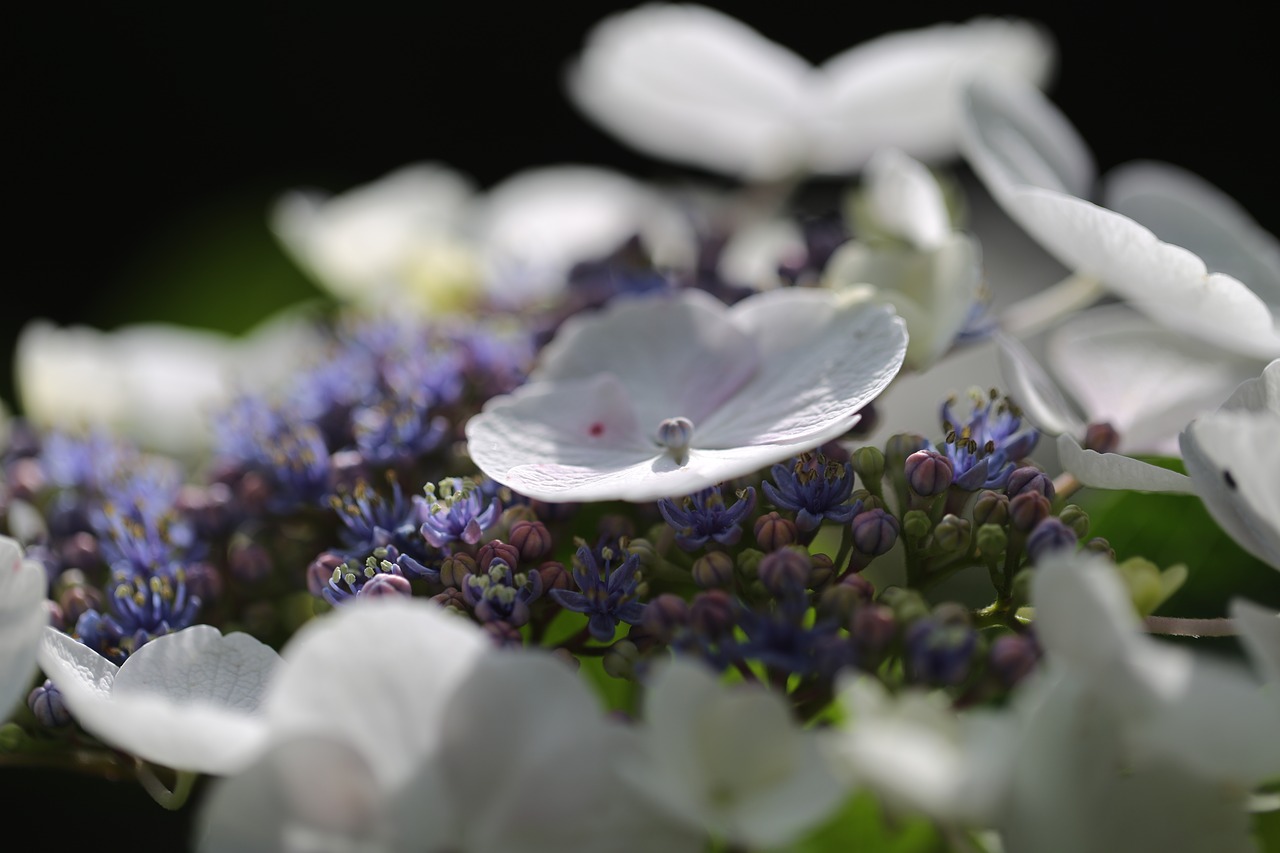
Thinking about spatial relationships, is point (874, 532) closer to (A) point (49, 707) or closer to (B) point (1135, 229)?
(B) point (1135, 229)

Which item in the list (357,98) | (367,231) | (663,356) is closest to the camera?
(663,356)

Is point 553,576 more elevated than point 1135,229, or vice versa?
point 1135,229

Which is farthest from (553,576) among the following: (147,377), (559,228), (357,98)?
(357,98)

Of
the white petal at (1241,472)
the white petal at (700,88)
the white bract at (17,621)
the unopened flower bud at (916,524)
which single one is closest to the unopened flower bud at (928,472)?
the unopened flower bud at (916,524)

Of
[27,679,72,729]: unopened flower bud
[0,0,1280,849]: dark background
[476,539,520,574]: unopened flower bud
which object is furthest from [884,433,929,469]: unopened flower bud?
[0,0,1280,849]: dark background

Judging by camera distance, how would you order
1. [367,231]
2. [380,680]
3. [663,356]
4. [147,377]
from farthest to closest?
[367,231] → [147,377] → [663,356] → [380,680]

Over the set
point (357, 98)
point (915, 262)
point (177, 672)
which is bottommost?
point (357, 98)

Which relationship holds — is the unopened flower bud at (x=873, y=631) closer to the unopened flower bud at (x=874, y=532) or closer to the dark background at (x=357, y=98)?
the unopened flower bud at (x=874, y=532)
